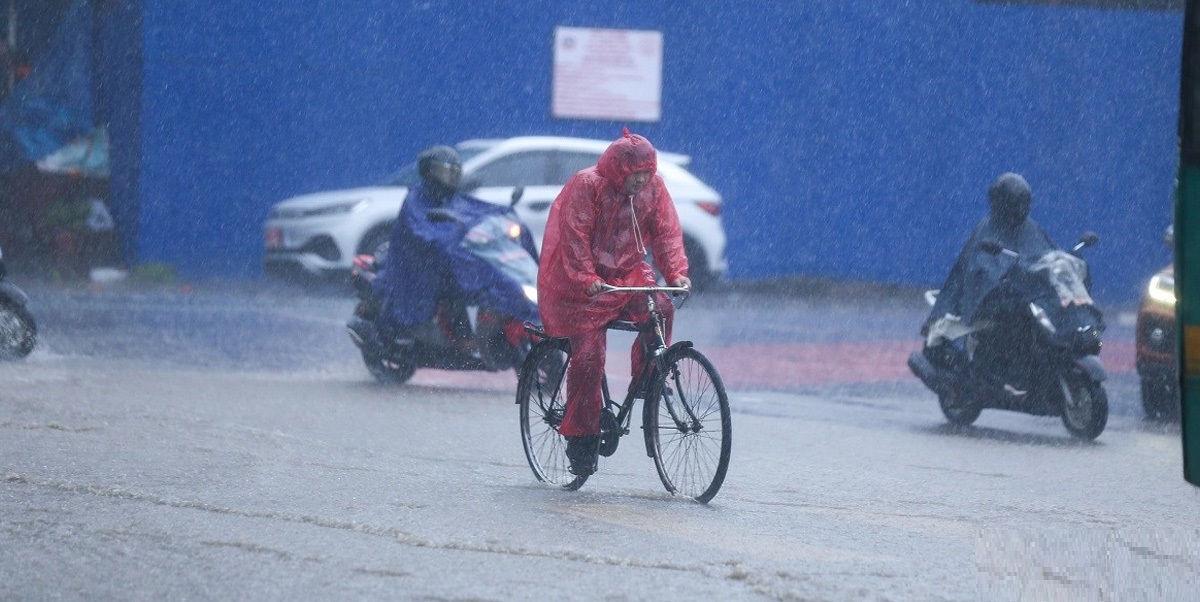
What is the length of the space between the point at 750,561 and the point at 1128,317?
1639cm

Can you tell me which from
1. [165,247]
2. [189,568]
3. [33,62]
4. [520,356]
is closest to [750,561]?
[189,568]

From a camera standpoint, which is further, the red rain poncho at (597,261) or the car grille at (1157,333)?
the car grille at (1157,333)

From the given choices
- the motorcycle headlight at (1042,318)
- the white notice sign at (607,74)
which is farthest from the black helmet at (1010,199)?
the white notice sign at (607,74)

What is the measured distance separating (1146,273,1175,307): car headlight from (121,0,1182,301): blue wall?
1116 centimetres

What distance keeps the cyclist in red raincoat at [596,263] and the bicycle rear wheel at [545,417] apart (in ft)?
0.57

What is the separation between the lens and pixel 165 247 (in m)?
20.9

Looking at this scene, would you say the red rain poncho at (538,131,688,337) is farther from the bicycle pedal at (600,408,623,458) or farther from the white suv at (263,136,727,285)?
the white suv at (263,136,727,285)

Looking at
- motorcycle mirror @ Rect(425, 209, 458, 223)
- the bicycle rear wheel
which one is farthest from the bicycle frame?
motorcycle mirror @ Rect(425, 209, 458, 223)

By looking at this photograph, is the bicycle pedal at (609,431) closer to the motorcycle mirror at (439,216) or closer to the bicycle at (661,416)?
the bicycle at (661,416)

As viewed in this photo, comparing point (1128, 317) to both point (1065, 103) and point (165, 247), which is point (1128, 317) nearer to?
point (1065, 103)

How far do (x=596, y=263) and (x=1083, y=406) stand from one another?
13.4ft

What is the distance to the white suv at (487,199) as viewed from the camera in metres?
18.3

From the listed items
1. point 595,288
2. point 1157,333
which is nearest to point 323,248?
point 1157,333

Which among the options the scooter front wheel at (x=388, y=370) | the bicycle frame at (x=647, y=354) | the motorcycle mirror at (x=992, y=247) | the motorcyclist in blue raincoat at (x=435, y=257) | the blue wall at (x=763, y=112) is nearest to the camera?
the bicycle frame at (x=647, y=354)
